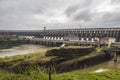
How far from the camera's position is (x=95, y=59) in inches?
2024

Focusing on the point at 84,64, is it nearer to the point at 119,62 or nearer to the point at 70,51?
the point at 70,51

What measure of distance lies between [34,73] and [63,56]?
1448 inches

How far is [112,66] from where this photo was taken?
46688mm

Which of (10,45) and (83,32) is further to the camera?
(83,32)

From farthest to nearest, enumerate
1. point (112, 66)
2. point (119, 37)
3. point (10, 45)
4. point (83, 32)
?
point (83, 32), point (10, 45), point (119, 37), point (112, 66)

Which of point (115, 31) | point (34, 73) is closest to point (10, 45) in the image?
point (115, 31)

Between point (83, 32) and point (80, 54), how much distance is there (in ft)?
264

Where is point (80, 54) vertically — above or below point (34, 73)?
below

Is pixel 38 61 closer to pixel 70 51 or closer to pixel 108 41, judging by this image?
pixel 70 51

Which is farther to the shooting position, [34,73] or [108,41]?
[108,41]

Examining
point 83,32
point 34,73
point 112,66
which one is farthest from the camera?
point 83,32

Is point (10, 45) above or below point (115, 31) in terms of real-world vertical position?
below

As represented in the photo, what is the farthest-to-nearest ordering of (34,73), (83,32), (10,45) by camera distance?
(83,32) < (10,45) < (34,73)

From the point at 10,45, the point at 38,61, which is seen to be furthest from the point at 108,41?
the point at 10,45
